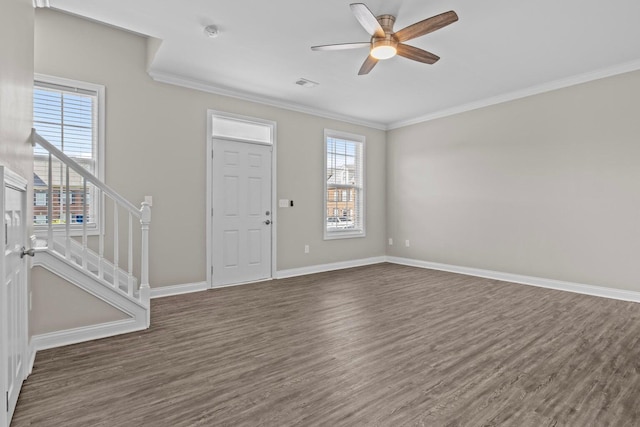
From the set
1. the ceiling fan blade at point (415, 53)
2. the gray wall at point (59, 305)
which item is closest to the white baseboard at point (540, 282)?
the ceiling fan blade at point (415, 53)

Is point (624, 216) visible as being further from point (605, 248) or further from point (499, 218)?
point (499, 218)

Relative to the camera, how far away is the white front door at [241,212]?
193 inches

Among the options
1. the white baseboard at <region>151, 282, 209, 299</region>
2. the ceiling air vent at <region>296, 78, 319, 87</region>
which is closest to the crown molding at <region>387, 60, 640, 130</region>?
the ceiling air vent at <region>296, 78, 319, 87</region>

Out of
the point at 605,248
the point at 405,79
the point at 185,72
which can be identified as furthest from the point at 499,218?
the point at 185,72

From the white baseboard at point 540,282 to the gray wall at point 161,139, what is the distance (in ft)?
8.08

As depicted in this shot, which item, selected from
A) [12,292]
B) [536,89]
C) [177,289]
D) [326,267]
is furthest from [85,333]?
[536,89]

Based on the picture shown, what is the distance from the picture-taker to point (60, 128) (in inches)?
148

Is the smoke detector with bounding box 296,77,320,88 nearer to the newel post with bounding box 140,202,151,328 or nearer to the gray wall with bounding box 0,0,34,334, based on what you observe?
the newel post with bounding box 140,202,151,328

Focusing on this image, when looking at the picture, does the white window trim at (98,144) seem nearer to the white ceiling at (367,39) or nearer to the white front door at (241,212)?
the white ceiling at (367,39)

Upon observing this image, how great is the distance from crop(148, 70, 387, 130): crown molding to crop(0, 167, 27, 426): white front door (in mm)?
2740

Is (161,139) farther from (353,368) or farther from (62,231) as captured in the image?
(353,368)

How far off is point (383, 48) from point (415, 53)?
395 millimetres

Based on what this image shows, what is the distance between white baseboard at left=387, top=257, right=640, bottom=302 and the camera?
4230mm

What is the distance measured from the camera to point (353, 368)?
2.43 m
